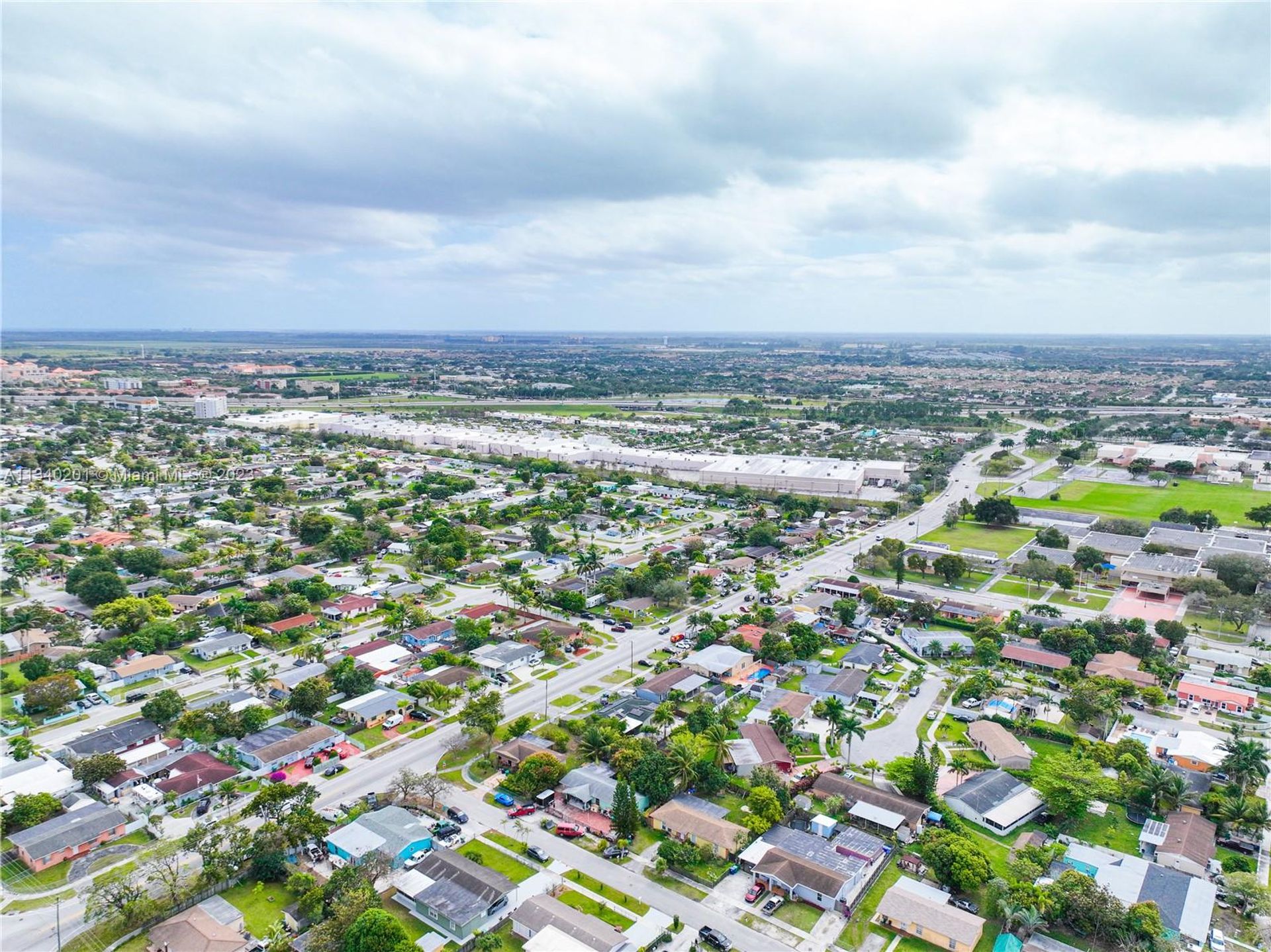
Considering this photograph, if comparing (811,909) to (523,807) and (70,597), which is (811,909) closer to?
(523,807)

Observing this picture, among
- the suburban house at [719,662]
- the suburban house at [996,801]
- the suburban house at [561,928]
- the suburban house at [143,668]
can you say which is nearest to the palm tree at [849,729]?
the suburban house at [996,801]

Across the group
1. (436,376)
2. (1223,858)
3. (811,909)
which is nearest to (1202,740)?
(1223,858)

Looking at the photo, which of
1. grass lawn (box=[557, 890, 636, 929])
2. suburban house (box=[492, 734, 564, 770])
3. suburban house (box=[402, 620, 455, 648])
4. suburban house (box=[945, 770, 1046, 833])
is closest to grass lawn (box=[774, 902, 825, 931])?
grass lawn (box=[557, 890, 636, 929])

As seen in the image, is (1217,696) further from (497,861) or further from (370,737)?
(370,737)

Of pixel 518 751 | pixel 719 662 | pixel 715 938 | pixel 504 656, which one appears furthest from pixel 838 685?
pixel 715 938

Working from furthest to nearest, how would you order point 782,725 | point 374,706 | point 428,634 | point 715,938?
1. point 428,634
2. point 374,706
3. point 782,725
4. point 715,938

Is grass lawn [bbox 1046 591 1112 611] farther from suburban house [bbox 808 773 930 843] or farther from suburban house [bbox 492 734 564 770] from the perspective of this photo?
suburban house [bbox 492 734 564 770]
